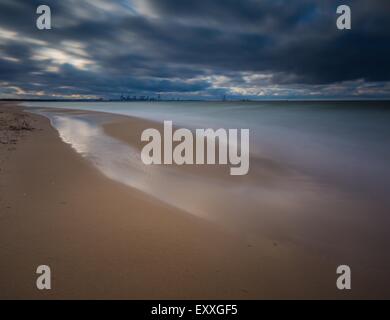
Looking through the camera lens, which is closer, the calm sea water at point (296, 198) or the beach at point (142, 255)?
the beach at point (142, 255)

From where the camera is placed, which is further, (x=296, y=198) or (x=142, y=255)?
(x=296, y=198)

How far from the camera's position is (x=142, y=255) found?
3.21 meters

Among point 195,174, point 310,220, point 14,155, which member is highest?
point 14,155

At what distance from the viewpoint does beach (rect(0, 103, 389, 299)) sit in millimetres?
2727

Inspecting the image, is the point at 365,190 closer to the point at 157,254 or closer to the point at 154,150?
the point at 157,254

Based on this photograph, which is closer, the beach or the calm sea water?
the beach

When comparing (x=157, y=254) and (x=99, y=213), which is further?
(x=99, y=213)

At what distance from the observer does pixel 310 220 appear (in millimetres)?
4441

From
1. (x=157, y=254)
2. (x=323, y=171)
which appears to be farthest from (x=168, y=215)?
(x=323, y=171)

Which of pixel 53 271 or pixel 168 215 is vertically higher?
pixel 168 215

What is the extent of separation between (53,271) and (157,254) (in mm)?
1266

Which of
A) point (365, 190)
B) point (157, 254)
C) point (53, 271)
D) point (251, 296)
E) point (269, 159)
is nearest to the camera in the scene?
point (251, 296)

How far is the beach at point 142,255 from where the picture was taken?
2.73m
